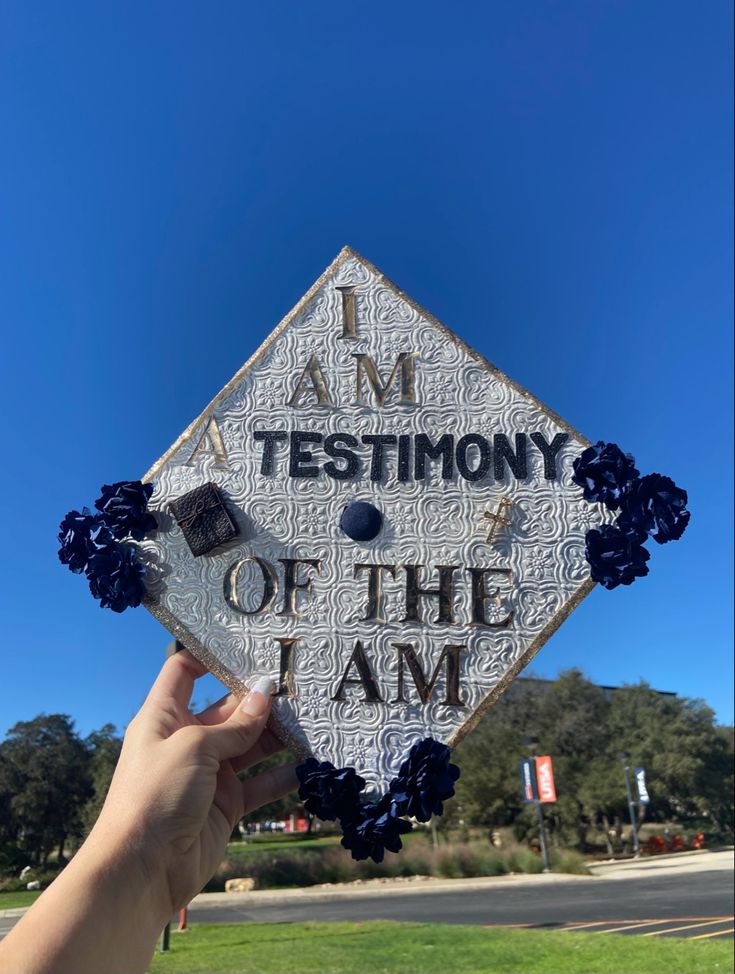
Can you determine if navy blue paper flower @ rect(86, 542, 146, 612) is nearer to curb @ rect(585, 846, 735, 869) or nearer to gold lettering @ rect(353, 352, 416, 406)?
Answer: gold lettering @ rect(353, 352, 416, 406)

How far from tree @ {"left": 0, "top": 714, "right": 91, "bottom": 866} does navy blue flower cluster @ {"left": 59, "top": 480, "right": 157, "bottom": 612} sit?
1.60 meters

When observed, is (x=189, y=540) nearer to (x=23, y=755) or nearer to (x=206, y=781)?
(x=206, y=781)

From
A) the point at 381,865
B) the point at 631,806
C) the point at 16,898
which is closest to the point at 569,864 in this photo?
the point at 381,865

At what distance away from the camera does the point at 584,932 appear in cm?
1024

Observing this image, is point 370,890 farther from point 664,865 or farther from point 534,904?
point 664,865

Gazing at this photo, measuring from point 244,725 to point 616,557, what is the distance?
1.12m

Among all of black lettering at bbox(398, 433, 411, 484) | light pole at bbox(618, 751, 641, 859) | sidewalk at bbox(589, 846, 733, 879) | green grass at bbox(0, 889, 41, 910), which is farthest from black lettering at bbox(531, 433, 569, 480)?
light pole at bbox(618, 751, 641, 859)

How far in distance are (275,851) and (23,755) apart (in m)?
19.5

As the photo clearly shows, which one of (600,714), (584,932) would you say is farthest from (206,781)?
(600,714)

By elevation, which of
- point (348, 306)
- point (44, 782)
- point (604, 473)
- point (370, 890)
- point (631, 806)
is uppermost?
point (348, 306)

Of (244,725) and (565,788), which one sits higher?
(244,725)

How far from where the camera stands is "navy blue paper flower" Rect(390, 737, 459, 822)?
6.49 ft

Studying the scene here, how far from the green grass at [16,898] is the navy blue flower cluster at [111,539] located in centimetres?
123

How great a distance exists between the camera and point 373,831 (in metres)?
1.95
